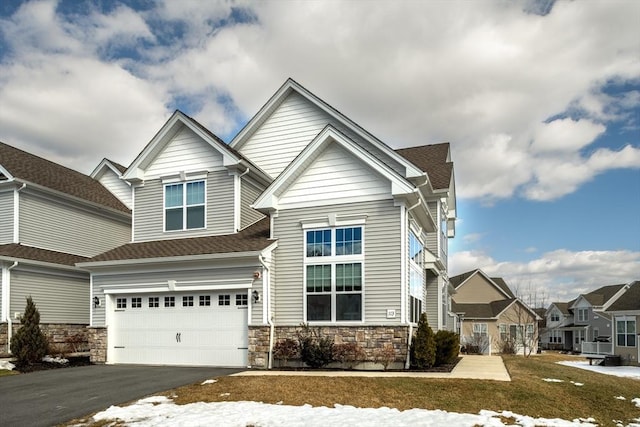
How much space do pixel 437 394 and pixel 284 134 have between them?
39.6 ft

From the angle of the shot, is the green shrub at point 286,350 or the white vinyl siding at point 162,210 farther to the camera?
the white vinyl siding at point 162,210

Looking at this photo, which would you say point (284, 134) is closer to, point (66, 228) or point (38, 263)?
point (66, 228)

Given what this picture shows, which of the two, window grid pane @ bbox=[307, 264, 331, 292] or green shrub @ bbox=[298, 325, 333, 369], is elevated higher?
window grid pane @ bbox=[307, 264, 331, 292]

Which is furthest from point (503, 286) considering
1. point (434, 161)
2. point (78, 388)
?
point (78, 388)

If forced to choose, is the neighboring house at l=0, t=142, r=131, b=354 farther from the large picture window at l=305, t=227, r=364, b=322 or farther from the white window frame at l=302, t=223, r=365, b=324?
the large picture window at l=305, t=227, r=364, b=322

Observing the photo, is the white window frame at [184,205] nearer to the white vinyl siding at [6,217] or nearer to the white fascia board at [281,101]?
the white fascia board at [281,101]

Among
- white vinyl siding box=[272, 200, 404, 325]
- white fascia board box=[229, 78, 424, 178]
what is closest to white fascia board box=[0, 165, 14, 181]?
white fascia board box=[229, 78, 424, 178]

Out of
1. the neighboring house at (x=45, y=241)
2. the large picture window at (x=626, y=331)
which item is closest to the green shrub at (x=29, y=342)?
the neighboring house at (x=45, y=241)

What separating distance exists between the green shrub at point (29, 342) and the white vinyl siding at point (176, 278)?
1.67m

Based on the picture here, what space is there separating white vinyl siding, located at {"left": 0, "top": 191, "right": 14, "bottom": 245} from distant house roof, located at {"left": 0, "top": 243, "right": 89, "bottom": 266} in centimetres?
43

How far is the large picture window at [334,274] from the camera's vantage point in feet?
49.1

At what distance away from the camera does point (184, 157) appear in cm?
1883

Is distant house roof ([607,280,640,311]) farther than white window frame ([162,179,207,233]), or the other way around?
distant house roof ([607,280,640,311])

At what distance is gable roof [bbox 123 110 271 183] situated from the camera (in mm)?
18234
